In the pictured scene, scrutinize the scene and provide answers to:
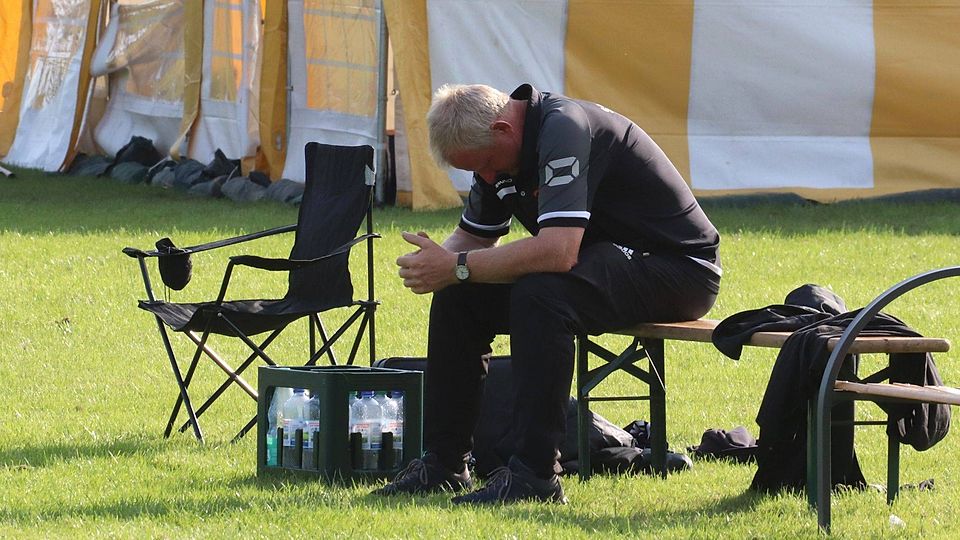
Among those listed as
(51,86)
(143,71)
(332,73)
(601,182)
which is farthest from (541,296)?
(51,86)

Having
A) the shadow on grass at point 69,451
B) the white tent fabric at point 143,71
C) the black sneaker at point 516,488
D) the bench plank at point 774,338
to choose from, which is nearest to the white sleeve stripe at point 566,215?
the bench plank at point 774,338

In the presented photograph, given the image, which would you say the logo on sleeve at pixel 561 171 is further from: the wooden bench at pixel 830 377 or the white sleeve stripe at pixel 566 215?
the wooden bench at pixel 830 377

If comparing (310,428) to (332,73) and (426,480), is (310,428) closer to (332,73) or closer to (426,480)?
(426,480)

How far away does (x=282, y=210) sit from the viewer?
35.6 ft

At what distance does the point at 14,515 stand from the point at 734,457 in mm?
2075

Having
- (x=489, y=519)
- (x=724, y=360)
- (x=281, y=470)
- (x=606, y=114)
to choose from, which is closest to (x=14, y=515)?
(x=281, y=470)

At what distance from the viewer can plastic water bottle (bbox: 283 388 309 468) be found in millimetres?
4387

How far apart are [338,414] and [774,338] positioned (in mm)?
1252

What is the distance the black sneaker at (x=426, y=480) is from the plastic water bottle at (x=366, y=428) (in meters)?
0.13

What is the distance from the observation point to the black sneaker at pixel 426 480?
164 inches

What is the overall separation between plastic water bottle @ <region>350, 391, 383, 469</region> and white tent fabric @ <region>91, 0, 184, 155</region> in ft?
33.1

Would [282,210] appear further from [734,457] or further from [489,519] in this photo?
[489,519]

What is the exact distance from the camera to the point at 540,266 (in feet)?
13.1

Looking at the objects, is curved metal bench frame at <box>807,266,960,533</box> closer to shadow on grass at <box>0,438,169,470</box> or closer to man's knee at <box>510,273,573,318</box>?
man's knee at <box>510,273,573,318</box>
